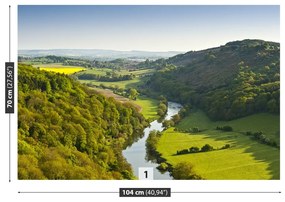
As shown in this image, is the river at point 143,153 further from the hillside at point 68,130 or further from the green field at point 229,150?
the green field at point 229,150

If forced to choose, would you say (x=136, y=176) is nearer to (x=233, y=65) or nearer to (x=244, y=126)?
(x=244, y=126)

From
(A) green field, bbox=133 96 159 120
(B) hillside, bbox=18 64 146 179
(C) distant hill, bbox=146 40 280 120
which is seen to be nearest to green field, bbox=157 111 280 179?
(C) distant hill, bbox=146 40 280 120

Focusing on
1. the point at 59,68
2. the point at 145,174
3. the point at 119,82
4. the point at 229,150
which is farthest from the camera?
the point at 119,82

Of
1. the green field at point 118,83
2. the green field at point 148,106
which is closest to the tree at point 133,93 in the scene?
the green field at point 148,106

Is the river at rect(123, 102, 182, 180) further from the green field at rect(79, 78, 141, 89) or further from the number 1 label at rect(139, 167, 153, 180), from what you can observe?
the green field at rect(79, 78, 141, 89)

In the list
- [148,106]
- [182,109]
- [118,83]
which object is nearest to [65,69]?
[118,83]

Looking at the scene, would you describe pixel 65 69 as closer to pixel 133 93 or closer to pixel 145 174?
pixel 133 93
